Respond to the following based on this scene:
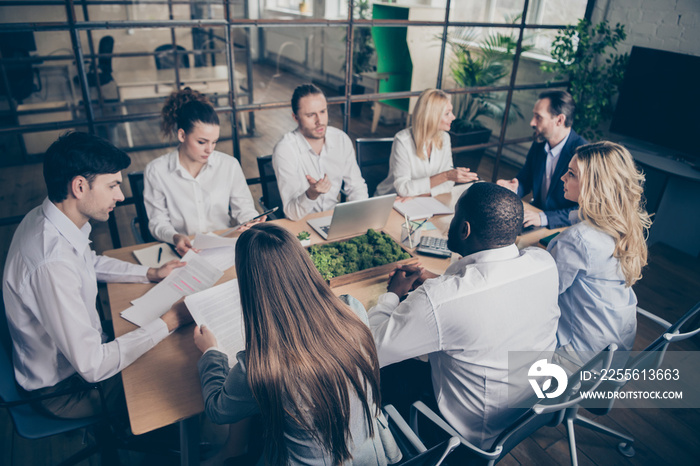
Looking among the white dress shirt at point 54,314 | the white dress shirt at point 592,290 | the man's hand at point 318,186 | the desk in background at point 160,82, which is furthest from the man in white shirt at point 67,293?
the desk in background at point 160,82

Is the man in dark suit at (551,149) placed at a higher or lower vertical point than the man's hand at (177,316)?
higher

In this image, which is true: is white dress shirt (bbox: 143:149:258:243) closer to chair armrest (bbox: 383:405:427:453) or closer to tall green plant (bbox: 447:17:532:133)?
chair armrest (bbox: 383:405:427:453)

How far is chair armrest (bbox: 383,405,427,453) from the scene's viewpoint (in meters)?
1.29

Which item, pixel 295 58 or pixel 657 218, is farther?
pixel 295 58

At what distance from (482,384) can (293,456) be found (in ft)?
2.00

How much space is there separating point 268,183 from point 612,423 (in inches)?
84.1

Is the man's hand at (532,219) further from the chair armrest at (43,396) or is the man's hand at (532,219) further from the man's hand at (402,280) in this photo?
the chair armrest at (43,396)

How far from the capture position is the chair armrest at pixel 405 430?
1.29 m

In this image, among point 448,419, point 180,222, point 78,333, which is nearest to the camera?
point 78,333

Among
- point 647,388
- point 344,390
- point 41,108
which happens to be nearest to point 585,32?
→ point 647,388

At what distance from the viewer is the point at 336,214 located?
195 cm

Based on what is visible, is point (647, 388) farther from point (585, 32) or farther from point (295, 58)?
point (295, 58)

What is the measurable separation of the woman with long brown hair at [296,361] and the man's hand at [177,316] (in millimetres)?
467

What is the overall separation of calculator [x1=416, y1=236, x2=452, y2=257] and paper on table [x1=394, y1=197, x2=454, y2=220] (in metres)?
0.25
